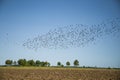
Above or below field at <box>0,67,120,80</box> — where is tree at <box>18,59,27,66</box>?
above

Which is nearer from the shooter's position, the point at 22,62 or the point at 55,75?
the point at 55,75

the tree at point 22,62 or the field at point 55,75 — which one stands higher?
the tree at point 22,62

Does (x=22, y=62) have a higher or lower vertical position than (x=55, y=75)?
higher

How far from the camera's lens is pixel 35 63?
97.7 meters

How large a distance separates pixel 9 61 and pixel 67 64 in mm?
31098

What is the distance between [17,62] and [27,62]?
5.81 metres

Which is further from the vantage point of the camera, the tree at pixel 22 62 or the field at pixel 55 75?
the tree at pixel 22 62

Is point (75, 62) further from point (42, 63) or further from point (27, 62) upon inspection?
point (27, 62)

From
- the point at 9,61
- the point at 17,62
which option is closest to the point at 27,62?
the point at 17,62

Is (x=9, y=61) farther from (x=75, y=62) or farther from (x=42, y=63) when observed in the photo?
(x=75, y=62)

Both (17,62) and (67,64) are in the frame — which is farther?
(67,64)

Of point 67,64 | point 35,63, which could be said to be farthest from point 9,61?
point 67,64

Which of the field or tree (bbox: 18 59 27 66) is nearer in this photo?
the field

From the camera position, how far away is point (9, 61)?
9875 cm
